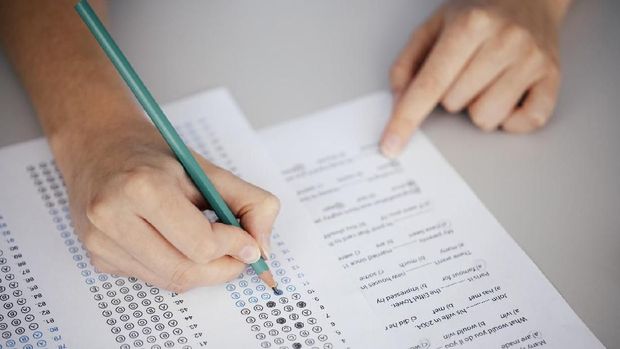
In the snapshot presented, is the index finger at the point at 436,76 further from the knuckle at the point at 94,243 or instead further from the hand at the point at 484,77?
the knuckle at the point at 94,243

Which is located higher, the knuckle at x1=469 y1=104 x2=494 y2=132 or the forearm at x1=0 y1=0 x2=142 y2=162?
the knuckle at x1=469 y1=104 x2=494 y2=132

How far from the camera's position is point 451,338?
705 mm

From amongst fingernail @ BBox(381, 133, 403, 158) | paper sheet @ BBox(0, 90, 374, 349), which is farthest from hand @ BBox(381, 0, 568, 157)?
paper sheet @ BBox(0, 90, 374, 349)

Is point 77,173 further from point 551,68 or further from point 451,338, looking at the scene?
point 551,68

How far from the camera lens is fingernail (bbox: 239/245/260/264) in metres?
0.70

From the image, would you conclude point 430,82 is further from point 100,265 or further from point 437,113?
point 100,265

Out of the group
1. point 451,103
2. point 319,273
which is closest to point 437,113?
point 451,103

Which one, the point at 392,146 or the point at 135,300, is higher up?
the point at 392,146

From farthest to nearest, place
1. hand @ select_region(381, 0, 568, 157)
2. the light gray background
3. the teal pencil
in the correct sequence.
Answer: hand @ select_region(381, 0, 568, 157) < the light gray background < the teal pencil

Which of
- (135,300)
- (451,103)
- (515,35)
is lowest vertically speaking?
(135,300)

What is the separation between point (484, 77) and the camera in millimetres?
909

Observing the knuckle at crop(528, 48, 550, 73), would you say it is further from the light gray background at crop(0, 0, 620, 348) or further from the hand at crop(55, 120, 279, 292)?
the hand at crop(55, 120, 279, 292)

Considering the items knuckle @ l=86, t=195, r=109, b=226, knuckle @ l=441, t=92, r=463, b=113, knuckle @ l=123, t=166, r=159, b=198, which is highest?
knuckle @ l=441, t=92, r=463, b=113

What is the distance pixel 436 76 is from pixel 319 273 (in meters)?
0.30
